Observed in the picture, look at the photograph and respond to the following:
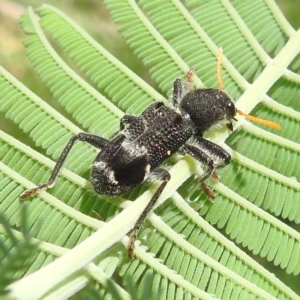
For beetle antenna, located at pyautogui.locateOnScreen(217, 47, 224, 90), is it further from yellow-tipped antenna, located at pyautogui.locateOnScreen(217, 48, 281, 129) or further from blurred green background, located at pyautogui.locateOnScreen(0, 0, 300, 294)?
blurred green background, located at pyautogui.locateOnScreen(0, 0, 300, 294)

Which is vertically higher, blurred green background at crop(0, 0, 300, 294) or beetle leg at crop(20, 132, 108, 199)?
blurred green background at crop(0, 0, 300, 294)

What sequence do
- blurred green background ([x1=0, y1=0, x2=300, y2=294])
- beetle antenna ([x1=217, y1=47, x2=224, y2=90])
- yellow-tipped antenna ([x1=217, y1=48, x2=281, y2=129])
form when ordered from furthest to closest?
blurred green background ([x1=0, y1=0, x2=300, y2=294]) < beetle antenna ([x1=217, y1=47, x2=224, y2=90]) < yellow-tipped antenna ([x1=217, y1=48, x2=281, y2=129])

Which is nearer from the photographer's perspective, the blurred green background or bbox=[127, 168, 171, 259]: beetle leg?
bbox=[127, 168, 171, 259]: beetle leg

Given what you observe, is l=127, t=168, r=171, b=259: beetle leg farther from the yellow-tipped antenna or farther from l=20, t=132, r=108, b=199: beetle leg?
the yellow-tipped antenna

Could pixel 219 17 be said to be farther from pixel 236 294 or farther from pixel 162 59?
pixel 236 294

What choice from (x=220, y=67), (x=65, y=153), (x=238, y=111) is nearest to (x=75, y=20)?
(x=220, y=67)

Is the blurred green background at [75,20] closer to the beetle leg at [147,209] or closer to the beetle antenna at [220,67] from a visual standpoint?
the beetle antenna at [220,67]

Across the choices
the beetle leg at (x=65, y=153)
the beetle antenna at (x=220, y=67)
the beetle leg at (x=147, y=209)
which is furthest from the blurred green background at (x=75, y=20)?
the beetle leg at (x=147, y=209)

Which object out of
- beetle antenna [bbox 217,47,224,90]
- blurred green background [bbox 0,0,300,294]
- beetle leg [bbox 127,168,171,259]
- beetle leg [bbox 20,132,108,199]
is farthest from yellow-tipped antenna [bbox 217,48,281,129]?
blurred green background [bbox 0,0,300,294]

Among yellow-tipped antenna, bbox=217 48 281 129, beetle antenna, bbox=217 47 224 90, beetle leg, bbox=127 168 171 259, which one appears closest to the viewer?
beetle leg, bbox=127 168 171 259
